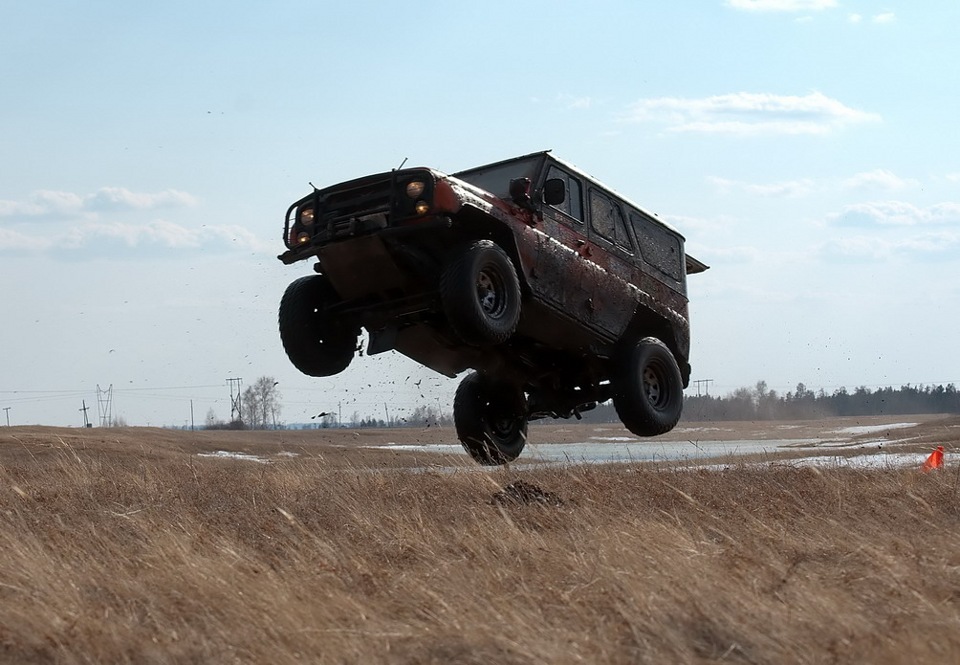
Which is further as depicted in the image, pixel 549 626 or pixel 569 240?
pixel 569 240

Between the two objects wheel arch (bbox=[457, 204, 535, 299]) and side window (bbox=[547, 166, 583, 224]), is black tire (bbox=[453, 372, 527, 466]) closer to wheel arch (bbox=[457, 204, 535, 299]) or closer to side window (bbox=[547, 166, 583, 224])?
side window (bbox=[547, 166, 583, 224])

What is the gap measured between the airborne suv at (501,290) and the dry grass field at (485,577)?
1.67 m

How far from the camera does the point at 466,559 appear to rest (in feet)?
21.6

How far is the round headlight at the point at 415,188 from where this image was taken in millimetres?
9742

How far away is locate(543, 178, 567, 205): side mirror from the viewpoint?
34.9ft

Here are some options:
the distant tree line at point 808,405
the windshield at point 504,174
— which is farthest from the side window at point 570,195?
the distant tree line at point 808,405

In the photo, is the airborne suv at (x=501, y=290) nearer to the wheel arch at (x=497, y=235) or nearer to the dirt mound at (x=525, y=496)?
the wheel arch at (x=497, y=235)

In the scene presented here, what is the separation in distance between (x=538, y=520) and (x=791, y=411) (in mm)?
104395

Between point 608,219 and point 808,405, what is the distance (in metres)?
112

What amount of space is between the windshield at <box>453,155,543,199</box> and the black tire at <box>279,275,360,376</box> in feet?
6.04

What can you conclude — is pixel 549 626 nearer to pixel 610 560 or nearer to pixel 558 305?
pixel 610 560

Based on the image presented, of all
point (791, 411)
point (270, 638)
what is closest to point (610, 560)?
point (270, 638)

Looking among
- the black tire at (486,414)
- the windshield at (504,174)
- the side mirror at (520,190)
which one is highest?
the windshield at (504,174)

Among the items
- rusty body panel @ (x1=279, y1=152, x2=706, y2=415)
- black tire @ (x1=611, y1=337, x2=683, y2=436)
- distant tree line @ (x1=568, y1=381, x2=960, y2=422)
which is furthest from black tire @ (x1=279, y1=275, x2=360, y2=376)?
distant tree line @ (x1=568, y1=381, x2=960, y2=422)
